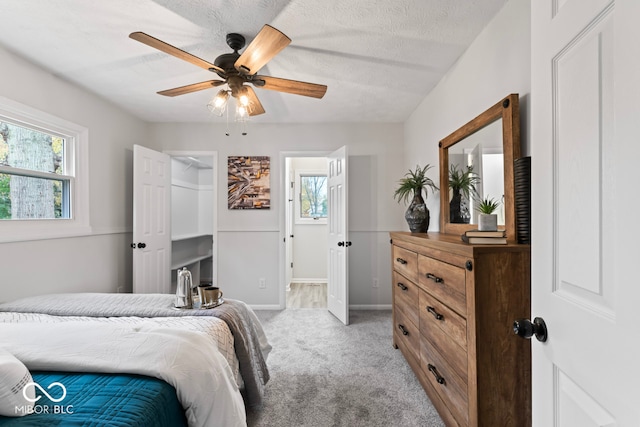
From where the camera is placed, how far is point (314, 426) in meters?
1.81

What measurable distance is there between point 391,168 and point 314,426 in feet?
10.1

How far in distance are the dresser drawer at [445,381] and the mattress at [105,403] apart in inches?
49.1

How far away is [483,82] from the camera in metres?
2.07

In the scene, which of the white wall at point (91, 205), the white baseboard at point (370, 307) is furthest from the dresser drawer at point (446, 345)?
the white wall at point (91, 205)

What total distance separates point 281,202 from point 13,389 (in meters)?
3.30

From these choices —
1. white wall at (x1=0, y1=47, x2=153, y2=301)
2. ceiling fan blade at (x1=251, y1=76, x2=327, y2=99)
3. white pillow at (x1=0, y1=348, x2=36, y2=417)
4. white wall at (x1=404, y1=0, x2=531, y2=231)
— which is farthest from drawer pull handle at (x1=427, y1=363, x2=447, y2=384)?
white wall at (x1=0, y1=47, x2=153, y2=301)

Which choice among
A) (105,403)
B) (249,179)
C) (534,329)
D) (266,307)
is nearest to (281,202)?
(249,179)

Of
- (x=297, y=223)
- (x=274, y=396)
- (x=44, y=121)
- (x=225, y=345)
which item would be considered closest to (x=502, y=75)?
(x=225, y=345)

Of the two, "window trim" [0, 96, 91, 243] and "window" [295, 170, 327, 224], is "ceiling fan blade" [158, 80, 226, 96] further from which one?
"window" [295, 170, 327, 224]

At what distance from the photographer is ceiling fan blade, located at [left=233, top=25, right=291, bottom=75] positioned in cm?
159

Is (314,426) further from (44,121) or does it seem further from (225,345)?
(44,121)

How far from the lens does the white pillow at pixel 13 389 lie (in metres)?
0.87

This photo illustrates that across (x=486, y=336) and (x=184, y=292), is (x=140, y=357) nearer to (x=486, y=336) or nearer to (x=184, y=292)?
(x=184, y=292)

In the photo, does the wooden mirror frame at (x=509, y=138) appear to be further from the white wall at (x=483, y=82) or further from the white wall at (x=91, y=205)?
the white wall at (x=91, y=205)
